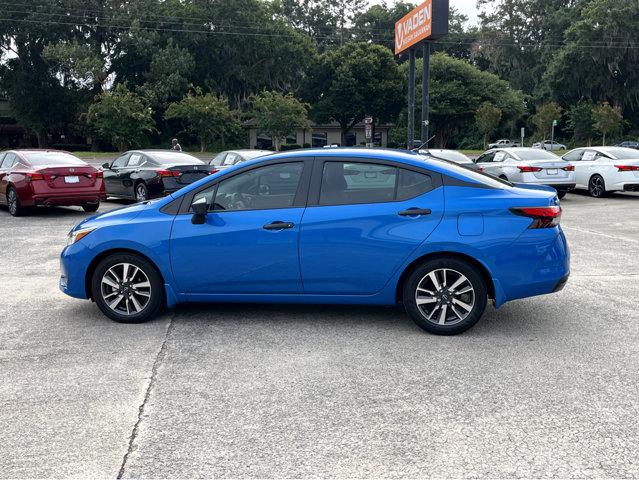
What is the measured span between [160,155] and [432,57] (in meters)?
52.9

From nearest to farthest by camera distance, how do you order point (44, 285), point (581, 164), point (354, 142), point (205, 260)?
point (205, 260) → point (44, 285) → point (581, 164) → point (354, 142)

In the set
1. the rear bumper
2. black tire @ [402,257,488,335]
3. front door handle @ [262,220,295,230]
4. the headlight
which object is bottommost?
black tire @ [402,257,488,335]

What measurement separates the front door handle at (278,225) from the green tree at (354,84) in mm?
61609

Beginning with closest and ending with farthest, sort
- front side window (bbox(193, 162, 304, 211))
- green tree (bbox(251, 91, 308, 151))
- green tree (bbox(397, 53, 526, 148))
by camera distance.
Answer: front side window (bbox(193, 162, 304, 211)) < green tree (bbox(251, 91, 308, 151)) < green tree (bbox(397, 53, 526, 148))

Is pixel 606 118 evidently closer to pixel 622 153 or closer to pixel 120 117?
pixel 622 153

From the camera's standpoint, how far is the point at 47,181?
13922 mm

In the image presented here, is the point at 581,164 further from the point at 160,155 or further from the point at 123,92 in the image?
the point at 123,92

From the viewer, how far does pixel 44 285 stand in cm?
769

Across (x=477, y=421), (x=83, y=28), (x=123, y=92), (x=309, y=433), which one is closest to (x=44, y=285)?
(x=309, y=433)

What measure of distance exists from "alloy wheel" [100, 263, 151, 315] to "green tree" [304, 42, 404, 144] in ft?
202

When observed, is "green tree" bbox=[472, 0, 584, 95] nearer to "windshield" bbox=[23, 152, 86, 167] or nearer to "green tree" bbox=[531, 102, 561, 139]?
"green tree" bbox=[531, 102, 561, 139]

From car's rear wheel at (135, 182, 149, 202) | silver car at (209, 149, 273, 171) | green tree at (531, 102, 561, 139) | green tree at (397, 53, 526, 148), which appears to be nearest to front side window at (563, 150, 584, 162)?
silver car at (209, 149, 273, 171)

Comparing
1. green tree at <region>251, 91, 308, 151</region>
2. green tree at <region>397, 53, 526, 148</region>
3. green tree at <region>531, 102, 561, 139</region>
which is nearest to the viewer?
green tree at <region>251, 91, 308, 151</region>

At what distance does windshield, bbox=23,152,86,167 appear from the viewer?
14328 millimetres
